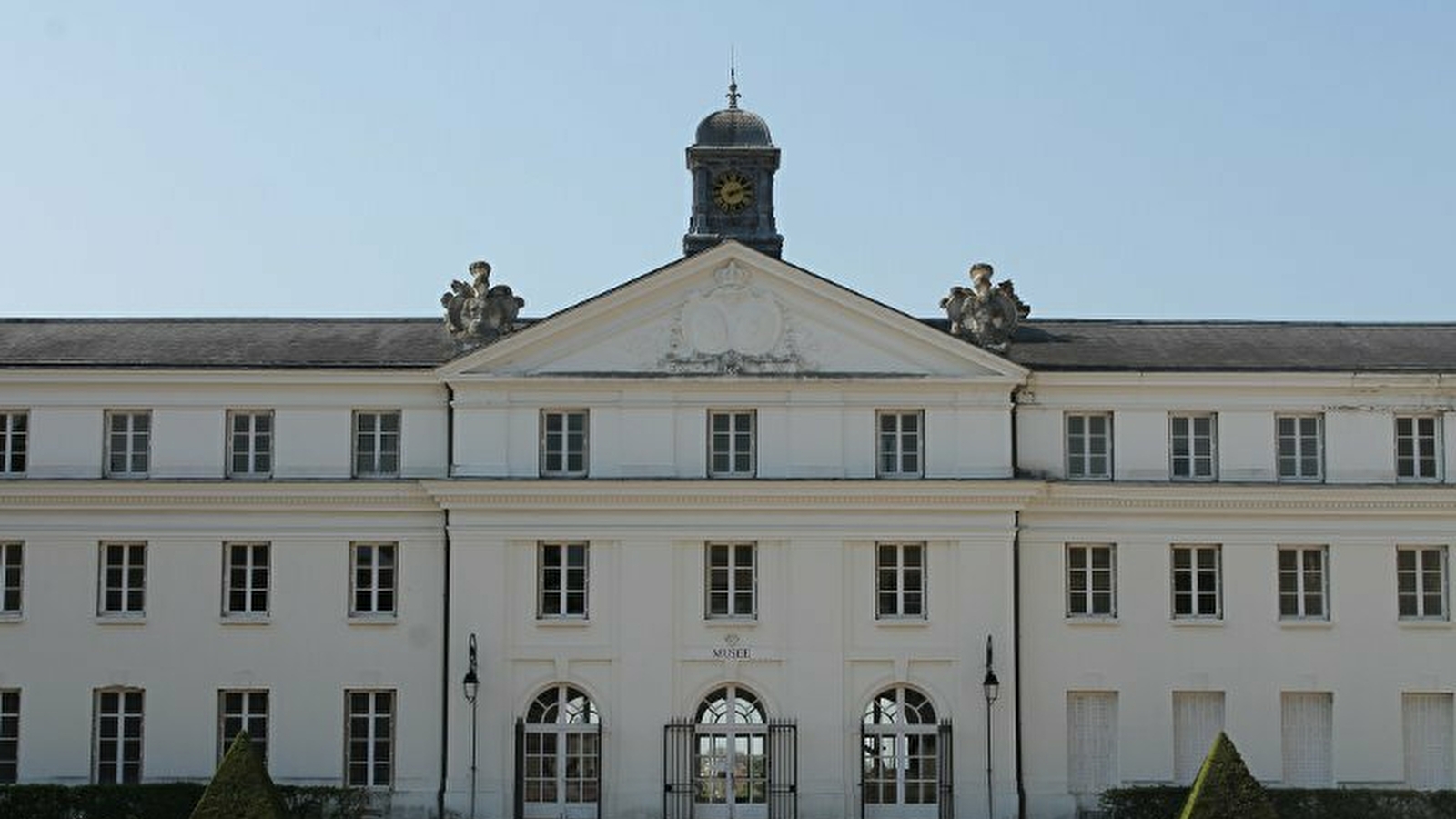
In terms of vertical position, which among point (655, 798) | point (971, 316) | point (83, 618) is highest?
point (971, 316)

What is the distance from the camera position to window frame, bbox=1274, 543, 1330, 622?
150 ft

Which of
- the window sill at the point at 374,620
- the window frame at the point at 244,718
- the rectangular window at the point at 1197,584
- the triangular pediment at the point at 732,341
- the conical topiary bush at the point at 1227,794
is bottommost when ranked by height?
the conical topiary bush at the point at 1227,794

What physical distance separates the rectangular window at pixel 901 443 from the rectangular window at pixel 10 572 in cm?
1813

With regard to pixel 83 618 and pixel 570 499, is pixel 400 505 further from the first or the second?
pixel 83 618

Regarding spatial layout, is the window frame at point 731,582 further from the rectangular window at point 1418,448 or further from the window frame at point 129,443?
the rectangular window at point 1418,448

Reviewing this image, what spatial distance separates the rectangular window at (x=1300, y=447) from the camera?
4625 centimetres

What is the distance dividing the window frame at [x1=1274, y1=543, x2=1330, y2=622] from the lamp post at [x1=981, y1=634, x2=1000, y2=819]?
6.23 metres

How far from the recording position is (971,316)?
46500 millimetres

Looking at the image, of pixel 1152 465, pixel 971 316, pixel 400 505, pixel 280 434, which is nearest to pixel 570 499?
pixel 400 505

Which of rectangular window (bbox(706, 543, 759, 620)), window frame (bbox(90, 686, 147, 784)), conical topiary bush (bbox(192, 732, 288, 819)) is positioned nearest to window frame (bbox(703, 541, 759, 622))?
rectangular window (bbox(706, 543, 759, 620))

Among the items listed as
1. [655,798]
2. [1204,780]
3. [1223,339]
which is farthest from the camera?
[1223,339]

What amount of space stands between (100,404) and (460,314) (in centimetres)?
781

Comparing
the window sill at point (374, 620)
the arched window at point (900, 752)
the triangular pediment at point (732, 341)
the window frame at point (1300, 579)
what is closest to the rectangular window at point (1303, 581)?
the window frame at point (1300, 579)

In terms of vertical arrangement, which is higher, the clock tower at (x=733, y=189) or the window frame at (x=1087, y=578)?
the clock tower at (x=733, y=189)
